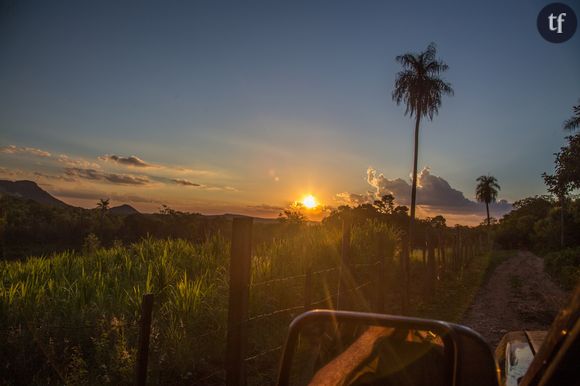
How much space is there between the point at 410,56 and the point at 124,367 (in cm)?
2713

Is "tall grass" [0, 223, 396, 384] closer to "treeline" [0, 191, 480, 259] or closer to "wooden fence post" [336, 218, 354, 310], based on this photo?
"wooden fence post" [336, 218, 354, 310]

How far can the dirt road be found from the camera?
11.3m

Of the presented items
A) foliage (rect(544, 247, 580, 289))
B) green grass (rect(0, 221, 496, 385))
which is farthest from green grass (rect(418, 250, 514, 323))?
foliage (rect(544, 247, 580, 289))

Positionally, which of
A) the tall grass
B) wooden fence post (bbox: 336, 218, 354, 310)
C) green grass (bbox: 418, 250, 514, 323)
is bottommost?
green grass (bbox: 418, 250, 514, 323)

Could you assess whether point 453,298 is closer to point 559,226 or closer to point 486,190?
point 559,226

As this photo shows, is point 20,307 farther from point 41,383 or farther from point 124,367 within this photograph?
point 124,367

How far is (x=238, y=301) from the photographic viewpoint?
516 centimetres

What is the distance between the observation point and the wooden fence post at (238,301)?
515cm

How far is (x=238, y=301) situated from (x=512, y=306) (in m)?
12.3

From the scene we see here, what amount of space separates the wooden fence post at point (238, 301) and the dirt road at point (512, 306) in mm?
6506

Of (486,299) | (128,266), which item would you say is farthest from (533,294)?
(128,266)

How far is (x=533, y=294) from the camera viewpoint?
17.1m

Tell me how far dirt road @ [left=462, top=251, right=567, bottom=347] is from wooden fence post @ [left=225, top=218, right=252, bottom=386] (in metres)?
6.51

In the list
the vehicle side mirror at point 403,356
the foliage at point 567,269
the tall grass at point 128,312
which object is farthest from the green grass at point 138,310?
the foliage at point 567,269
